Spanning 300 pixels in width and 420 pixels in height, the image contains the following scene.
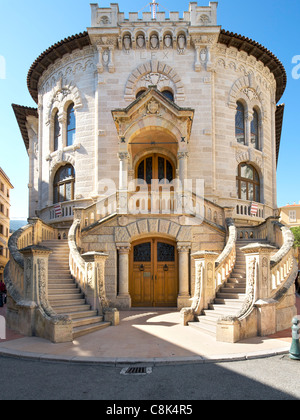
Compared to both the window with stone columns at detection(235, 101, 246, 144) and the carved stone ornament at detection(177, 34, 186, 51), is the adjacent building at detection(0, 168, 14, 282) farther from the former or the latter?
the carved stone ornament at detection(177, 34, 186, 51)

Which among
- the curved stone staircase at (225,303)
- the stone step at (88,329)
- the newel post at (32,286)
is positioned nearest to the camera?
the stone step at (88,329)

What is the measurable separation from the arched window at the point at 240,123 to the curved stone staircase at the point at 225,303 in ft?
32.5

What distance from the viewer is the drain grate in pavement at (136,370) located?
263 inches

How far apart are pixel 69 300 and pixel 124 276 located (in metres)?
3.74

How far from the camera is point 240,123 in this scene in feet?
68.4

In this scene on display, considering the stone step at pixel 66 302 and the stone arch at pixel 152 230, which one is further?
the stone arch at pixel 152 230

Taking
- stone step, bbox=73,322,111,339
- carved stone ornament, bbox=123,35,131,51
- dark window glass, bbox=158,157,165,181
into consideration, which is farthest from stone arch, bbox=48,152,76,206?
stone step, bbox=73,322,111,339

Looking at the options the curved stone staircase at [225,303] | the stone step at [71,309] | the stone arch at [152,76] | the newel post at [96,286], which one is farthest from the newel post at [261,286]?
the stone arch at [152,76]

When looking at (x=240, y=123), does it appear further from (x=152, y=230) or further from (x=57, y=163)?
(x=57, y=163)

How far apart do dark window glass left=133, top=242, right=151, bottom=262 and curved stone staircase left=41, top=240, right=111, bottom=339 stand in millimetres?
3050

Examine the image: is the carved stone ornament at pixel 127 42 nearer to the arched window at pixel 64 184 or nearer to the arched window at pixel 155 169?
the arched window at pixel 155 169

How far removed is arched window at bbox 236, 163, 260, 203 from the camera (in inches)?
793

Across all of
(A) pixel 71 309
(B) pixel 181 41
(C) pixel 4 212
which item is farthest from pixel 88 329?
(C) pixel 4 212

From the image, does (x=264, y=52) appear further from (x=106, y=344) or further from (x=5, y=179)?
(x=5, y=179)
